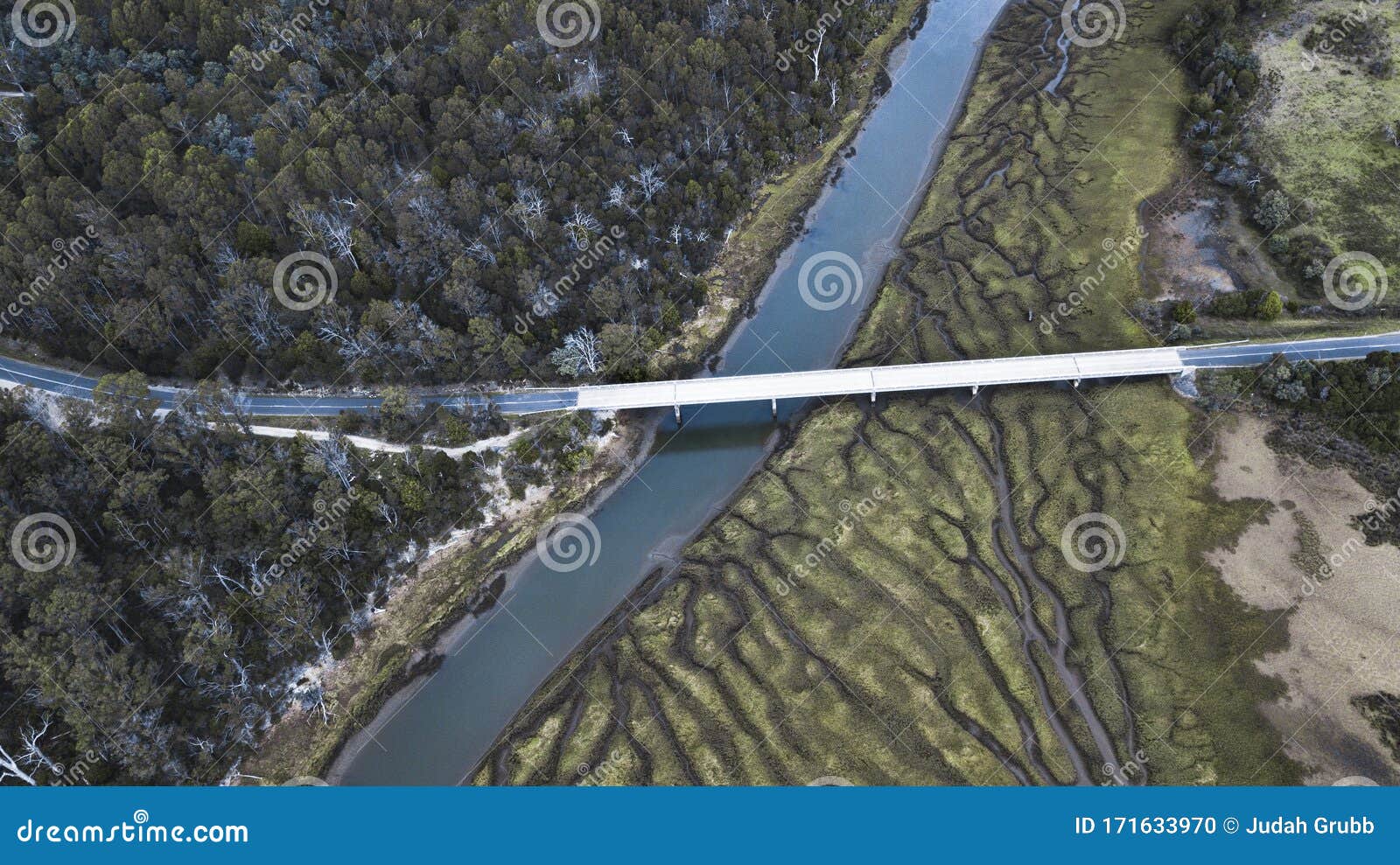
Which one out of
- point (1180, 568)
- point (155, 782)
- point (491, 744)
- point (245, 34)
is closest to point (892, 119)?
point (1180, 568)

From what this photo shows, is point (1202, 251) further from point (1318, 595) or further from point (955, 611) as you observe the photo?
point (955, 611)

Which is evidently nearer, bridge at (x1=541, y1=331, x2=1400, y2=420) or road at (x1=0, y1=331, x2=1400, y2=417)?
bridge at (x1=541, y1=331, x2=1400, y2=420)

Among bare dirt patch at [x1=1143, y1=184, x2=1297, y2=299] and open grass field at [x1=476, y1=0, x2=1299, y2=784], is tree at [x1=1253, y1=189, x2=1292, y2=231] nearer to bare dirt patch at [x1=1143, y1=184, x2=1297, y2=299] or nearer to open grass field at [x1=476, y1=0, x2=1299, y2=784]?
bare dirt patch at [x1=1143, y1=184, x2=1297, y2=299]

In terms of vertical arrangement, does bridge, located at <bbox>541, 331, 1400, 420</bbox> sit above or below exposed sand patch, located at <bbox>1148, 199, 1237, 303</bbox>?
below

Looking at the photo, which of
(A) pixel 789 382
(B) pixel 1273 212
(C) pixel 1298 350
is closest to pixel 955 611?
(A) pixel 789 382

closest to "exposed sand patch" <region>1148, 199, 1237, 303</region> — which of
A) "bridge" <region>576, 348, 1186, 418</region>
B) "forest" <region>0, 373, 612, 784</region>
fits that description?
"bridge" <region>576, 348, 1186, 418</region>

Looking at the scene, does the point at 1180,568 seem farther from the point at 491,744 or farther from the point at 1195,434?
the point at 491,744
